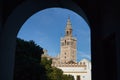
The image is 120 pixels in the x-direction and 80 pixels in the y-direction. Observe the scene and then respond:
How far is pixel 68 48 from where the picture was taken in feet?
384

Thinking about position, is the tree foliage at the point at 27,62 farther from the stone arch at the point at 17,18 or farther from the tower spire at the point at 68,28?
the tower spire at the point at 68,28

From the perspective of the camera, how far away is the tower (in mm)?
114000

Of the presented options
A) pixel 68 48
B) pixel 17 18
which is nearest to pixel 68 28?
pixel 68 48

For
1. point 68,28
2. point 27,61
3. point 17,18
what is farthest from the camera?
point 68,28

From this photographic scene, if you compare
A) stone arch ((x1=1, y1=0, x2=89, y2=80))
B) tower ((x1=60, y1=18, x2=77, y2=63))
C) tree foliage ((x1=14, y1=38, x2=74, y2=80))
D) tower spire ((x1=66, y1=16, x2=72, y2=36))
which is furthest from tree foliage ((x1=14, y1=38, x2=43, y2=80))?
tower ((x1=60, y1=18, x2=77, y2=63))

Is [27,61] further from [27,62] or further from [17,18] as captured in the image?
[17,18]

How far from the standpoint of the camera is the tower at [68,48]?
4488 inches

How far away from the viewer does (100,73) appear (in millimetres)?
5211

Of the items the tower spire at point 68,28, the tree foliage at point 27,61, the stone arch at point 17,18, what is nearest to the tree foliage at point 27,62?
the tree foliage at point 27,61

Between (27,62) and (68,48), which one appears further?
(68,48)

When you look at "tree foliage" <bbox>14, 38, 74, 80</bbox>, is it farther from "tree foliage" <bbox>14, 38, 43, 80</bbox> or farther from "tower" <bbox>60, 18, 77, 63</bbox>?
"tower" <bbox>60, 18, 77, 63</bbox>

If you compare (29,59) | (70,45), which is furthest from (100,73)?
(70,45)

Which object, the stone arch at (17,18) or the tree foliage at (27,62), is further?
the tree foliage at (27,62)

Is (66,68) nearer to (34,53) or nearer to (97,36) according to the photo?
(34,53)
